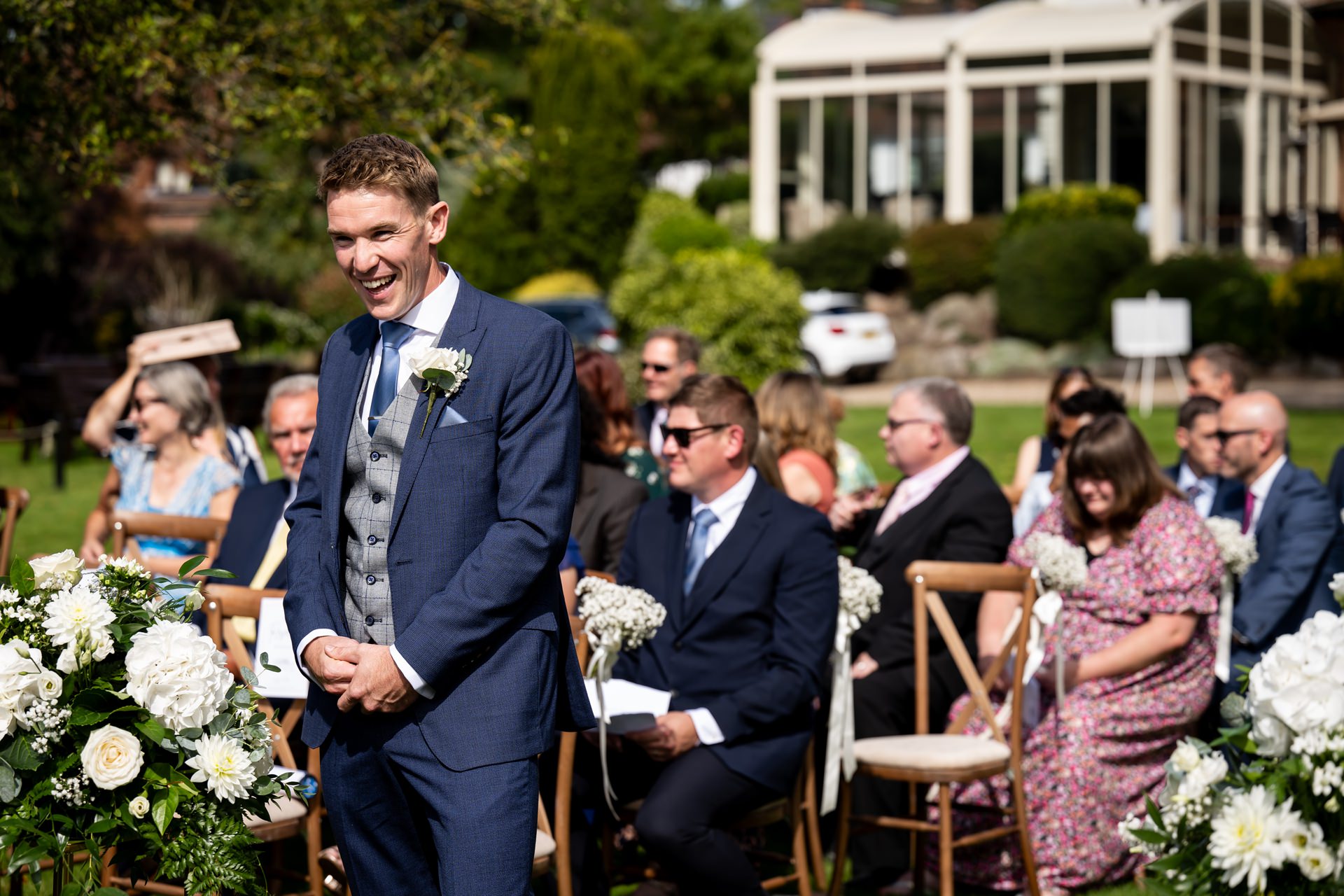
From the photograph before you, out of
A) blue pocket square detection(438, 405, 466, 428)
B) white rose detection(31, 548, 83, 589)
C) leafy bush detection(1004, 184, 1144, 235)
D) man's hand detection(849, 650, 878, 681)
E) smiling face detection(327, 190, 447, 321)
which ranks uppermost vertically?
leafy bush detection(1004, 184, 1144, 235)

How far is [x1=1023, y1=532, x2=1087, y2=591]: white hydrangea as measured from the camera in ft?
17.4

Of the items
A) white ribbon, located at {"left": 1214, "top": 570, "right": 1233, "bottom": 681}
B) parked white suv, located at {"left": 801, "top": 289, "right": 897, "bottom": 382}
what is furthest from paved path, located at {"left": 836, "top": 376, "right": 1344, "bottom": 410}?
white ribbon, located at {"left": 1214, "top": 570, "right": 1233, "bottom": 681}

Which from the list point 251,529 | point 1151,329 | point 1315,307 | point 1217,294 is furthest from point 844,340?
point 251,529

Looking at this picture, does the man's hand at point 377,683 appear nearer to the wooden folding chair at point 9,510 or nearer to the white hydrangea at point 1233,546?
the wooden folding chair at point 9,510

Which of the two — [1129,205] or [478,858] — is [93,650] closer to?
[478,858]

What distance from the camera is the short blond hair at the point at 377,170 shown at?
285 centimetres

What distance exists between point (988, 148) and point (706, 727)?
96.3 ft

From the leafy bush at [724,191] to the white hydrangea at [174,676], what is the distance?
3604 cm

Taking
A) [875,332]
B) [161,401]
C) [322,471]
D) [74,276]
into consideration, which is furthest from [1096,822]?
[74,276]

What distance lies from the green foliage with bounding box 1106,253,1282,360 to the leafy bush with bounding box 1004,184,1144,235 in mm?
3258

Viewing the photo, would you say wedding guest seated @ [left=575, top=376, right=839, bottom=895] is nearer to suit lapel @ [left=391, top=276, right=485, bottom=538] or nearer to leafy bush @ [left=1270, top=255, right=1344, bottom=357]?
suit lapel @ [left=391, top=276, right=485, bottom=538]

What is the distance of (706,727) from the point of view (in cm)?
461

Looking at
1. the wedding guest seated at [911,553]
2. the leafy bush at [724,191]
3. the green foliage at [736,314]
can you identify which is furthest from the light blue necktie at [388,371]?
the leafy bush at [724,191]

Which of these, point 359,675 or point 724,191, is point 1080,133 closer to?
point 724,191
